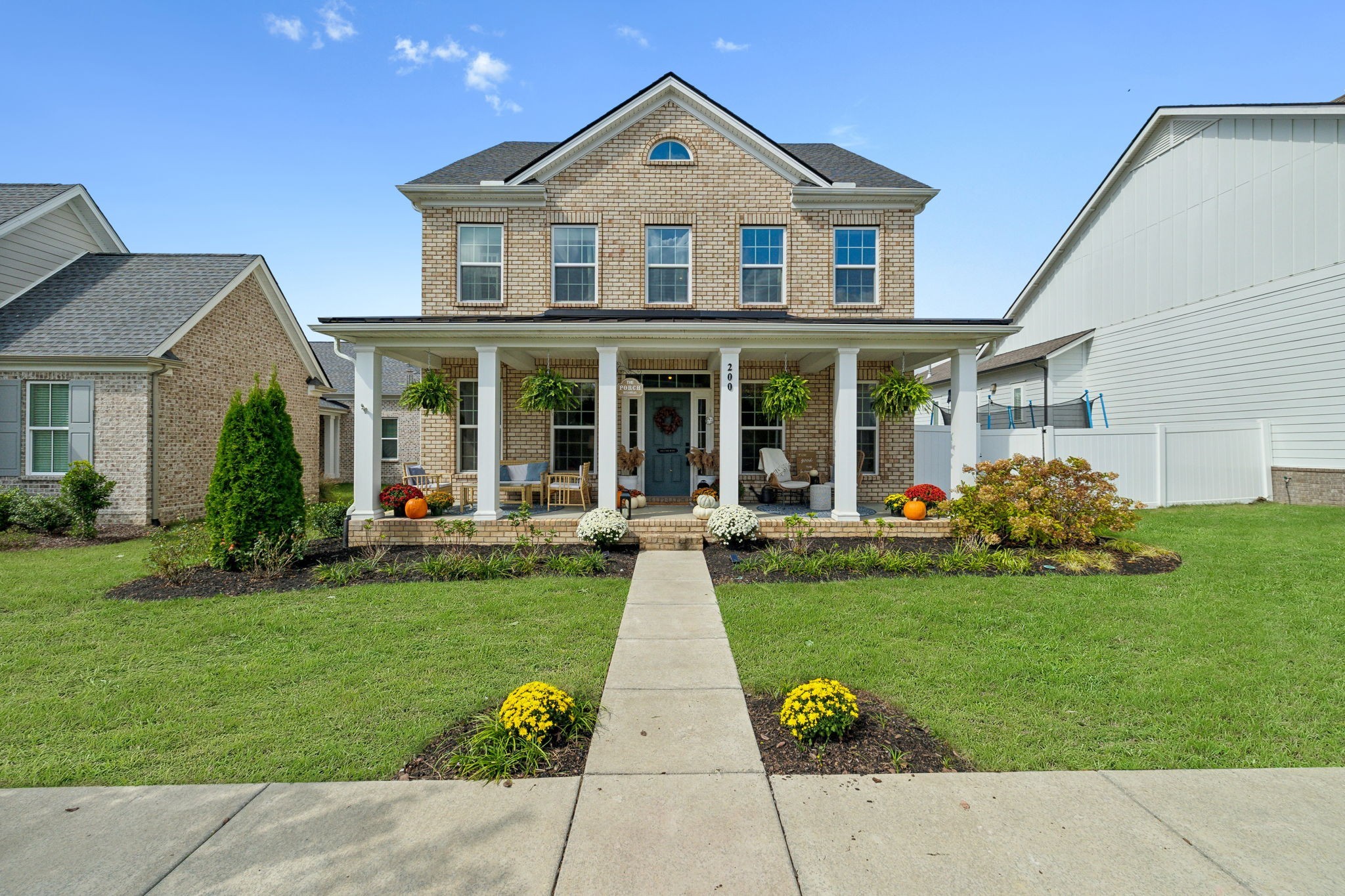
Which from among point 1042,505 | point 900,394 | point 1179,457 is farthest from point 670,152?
point 1179,457

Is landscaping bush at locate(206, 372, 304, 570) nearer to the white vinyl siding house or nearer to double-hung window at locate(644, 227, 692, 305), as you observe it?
double-hung window at locate(644, 227, 692, 305)

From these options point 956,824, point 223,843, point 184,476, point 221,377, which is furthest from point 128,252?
point 956,824

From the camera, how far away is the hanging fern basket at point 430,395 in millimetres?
10148

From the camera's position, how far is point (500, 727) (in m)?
3.51

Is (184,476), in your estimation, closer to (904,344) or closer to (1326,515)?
(904,344)

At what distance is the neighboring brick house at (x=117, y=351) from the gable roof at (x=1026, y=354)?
60.0 feet

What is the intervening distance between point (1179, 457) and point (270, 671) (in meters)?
16.6

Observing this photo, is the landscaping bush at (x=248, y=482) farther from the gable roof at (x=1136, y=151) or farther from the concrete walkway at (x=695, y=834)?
the gable roof at (x=1136, y=151)

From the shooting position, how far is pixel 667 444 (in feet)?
41.1

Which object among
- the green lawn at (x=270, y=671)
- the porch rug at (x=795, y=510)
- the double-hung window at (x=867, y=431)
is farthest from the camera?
the double-hung window at (x=867, y=431)

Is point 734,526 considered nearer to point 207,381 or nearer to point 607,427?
point 607,427

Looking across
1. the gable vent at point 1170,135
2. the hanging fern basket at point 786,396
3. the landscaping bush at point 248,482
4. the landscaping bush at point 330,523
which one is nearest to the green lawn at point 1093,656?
the hanging fern basket at point 786,396

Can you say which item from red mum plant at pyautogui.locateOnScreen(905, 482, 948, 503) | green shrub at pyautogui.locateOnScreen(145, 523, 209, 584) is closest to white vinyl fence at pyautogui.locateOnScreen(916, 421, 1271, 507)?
red mum plant at pyautogui.locateOnScreen(905, 482, 948, 503)

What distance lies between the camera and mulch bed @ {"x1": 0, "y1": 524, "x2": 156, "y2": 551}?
10016 mm
